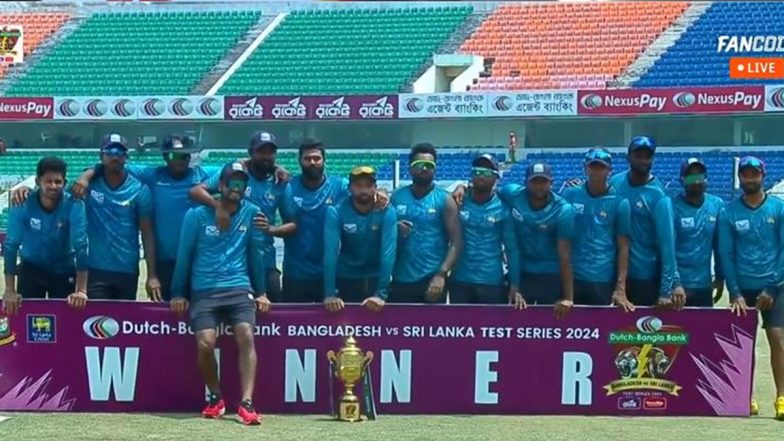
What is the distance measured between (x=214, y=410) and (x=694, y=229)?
3.57 m

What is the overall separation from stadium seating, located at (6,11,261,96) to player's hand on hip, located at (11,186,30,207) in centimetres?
3110

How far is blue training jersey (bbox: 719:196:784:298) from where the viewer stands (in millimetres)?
9109

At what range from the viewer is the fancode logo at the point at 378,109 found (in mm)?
36031

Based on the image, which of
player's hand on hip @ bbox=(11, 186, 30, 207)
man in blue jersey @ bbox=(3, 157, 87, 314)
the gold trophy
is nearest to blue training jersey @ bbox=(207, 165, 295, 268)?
the gold trophy

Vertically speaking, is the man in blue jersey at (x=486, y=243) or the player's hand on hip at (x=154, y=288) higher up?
the man in blue jersey at (x=486, y=243)

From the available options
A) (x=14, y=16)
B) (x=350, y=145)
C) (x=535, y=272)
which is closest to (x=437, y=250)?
(x=535, y=272)

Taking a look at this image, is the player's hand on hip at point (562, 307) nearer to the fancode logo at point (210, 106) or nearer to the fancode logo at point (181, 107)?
the fancode logo at point (210, 106)

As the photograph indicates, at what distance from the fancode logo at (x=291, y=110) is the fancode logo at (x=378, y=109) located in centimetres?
165

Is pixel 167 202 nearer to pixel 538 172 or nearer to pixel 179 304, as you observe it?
pixel 179 304

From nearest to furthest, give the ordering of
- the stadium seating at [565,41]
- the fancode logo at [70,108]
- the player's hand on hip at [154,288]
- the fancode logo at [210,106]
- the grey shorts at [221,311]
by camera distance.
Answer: the grey shorts at [221,311]
the player's hand on hip at [154,288]
the fancode logo at [210,106]
the stadium seating at [565,41]
the fancode logo at [70,108]

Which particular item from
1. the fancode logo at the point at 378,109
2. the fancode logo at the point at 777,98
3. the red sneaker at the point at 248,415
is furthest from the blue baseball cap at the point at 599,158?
the fancode logo at the point at 378,109

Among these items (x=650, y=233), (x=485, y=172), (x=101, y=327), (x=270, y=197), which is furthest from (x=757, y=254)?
(x=101, y=327)

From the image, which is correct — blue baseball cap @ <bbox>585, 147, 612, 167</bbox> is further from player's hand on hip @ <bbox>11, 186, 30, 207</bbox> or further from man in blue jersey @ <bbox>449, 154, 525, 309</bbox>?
player's hand on hip @ <bbox>11, 186, 30, 207</bbox>

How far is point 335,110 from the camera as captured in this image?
36219 mm
